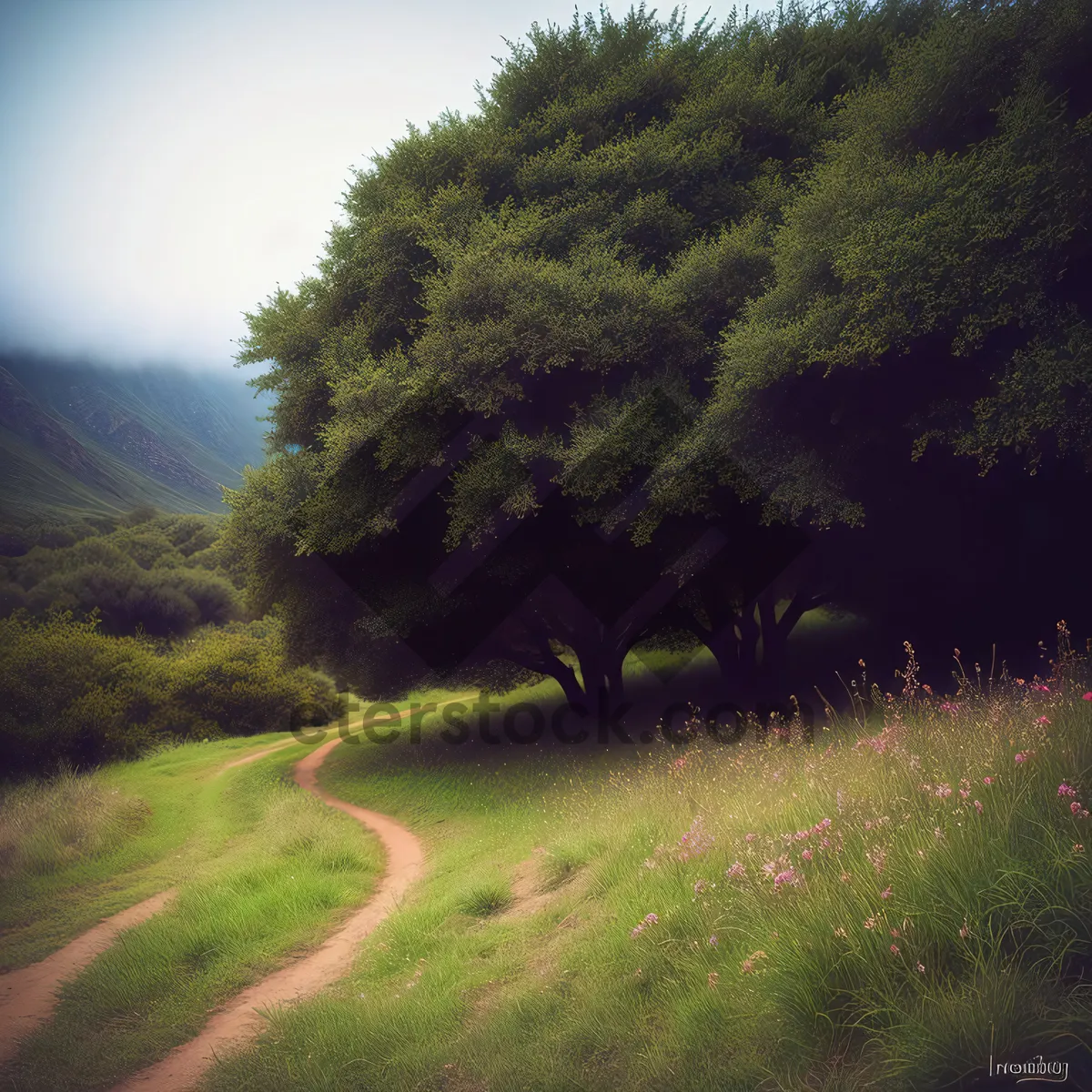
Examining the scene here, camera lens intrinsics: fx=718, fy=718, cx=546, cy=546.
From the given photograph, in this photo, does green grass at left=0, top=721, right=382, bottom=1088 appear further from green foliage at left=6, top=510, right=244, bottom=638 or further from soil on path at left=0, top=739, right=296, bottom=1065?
green foliage at left=6, top=510, right=244, bottom=638

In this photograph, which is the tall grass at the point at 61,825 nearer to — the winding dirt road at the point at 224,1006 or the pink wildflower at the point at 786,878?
the winding dirt road at the point at 224,1006

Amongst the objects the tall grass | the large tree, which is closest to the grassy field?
the tall grass

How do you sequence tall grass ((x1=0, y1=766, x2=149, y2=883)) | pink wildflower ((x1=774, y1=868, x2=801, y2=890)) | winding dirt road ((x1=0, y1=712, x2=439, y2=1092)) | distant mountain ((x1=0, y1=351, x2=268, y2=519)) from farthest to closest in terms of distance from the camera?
distant mountain ((x1=0, y1=351, x2=268, y2=519)), tall grass ((x1=0, y1=766, x2=149, y2=883)), winding dirt road ((x1=0, y1=712, x2=439, y2=1092)), pink wildflower ((x1=774, y1=868, x2=801, y2=890))

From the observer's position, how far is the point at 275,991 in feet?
23.2

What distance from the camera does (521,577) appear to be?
16.6 metres

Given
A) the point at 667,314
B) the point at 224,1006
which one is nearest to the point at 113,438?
the point at 667,314

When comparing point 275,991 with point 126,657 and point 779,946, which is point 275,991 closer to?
point 779,946

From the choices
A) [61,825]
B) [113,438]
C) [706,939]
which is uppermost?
[113,438]

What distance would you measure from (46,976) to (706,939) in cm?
799

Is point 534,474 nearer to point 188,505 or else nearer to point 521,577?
point 521,577

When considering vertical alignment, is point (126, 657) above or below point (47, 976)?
above

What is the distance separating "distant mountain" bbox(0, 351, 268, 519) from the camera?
2830 centimetres

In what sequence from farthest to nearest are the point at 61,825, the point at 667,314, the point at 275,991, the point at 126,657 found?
the point at 126,657, the point at 61,825, the point at 667,314, the point at 275,991

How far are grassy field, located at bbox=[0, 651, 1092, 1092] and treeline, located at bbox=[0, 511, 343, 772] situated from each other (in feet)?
43.0
